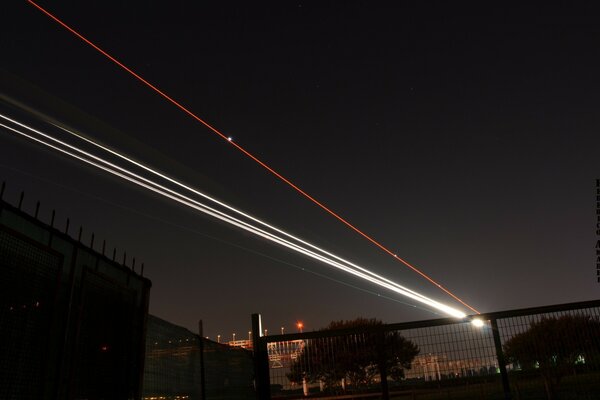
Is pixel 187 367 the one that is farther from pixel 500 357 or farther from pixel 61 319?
pixel 500 357

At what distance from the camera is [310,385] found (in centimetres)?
973

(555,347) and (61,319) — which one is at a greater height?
(61,319)

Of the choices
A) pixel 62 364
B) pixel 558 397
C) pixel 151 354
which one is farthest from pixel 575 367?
pixel 62 364

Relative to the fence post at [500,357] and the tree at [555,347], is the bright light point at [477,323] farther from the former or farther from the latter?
the tree at [555,347]

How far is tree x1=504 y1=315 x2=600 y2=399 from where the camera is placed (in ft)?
25.1

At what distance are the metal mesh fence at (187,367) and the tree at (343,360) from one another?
1.13 meters

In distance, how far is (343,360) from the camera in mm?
8930

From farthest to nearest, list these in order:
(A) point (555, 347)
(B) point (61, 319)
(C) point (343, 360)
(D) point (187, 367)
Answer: (C) point (343, 360) → (A) point (555, 347) → (D) point (187, 367) → (B) point (61, 319)

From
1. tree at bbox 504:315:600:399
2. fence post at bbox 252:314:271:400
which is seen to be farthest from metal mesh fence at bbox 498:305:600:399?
fence post at bbox 252:314:271:400

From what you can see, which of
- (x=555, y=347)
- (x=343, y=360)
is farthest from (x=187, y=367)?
(x=555, y=347)

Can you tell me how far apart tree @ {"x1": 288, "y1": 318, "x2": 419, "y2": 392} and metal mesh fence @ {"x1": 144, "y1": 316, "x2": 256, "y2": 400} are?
3.72 feet

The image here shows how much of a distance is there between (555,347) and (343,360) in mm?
3511

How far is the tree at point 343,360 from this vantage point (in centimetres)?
863

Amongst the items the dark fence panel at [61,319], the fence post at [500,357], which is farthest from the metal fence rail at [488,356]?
the dark fence panel at [61,319]
